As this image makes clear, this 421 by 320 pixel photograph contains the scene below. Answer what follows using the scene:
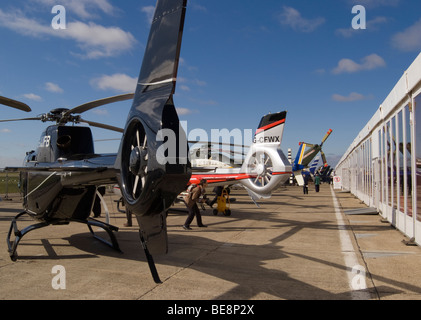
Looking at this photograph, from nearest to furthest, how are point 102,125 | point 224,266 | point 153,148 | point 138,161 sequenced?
1. point 153,148
2. point 138,161
3. point 224,266
4. point 102,125

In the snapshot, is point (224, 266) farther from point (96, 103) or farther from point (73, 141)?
point (73, 141)

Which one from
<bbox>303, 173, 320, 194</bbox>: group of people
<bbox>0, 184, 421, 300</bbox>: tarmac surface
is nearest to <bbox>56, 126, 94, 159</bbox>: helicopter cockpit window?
<bbox>0, 184, 421, 300</bbox>: tarmac surface

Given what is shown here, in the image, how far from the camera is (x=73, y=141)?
23.4 feet

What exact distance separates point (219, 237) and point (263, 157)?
5.30 metres

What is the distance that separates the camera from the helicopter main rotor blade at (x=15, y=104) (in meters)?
6.21

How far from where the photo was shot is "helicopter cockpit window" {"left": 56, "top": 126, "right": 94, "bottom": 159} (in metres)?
7.00

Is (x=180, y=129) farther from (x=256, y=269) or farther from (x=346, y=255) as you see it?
(x=346, y=255)

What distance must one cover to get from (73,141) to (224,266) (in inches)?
161

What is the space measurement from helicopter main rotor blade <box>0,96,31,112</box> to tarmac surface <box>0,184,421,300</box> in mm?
3009

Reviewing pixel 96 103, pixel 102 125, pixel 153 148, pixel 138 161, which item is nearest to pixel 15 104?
pixel 96 103

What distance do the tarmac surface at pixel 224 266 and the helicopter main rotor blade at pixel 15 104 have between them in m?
3.01

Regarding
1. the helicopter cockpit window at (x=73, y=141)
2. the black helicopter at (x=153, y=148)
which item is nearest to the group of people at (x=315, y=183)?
the helicopter cockpit window at (x=73, y=141)
